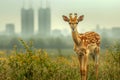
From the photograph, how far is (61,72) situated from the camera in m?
16.4

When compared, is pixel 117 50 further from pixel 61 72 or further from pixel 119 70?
pixel 61 72

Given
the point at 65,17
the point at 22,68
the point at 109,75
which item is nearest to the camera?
the point at 65,17

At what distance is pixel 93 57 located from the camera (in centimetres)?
1580

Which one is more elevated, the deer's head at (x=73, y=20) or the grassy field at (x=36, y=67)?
the deer's head at (x=73, y=20)

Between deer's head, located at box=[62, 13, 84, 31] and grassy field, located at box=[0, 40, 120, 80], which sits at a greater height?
deer's head, located at box=[62, 13, 84, 31]

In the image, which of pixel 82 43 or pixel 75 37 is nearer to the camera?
pixel 75 37

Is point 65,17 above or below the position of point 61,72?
above

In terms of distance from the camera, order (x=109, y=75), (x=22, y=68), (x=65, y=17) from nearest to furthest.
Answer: (x=65, y=17) → (x=22, y=68) → (x=109, y=75)

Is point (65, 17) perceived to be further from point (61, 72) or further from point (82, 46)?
point (61, 72)

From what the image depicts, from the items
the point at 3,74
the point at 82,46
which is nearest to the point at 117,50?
the point at 82,46

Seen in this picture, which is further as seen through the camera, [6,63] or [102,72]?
[102,72]

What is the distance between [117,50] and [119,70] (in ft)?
2.72

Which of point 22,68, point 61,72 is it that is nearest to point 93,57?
point 61,72

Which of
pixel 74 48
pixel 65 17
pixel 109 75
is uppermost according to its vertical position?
pixel 65 17
